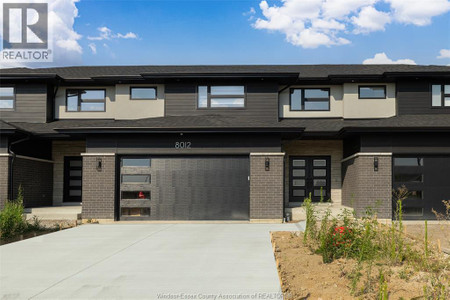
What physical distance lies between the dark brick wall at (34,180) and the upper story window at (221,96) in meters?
7.49

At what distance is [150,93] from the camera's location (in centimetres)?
1755

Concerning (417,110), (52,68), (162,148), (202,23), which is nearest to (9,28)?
(52,68)

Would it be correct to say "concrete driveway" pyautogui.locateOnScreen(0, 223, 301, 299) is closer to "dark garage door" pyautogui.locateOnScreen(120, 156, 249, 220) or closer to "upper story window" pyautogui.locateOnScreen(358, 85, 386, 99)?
"dark garage door" pyautogui.locateOnScreen(120, 156, 249, 220)

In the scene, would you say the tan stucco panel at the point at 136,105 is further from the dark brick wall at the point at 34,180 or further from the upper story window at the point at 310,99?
the upper story window at the point at 310,99

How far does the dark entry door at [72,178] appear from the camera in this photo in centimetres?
1814

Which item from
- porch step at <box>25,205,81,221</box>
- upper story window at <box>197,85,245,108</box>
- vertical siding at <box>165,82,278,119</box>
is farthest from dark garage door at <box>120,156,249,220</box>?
upper story window at <box>197,85,245,108</box>

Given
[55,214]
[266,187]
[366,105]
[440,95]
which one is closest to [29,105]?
[55,214]

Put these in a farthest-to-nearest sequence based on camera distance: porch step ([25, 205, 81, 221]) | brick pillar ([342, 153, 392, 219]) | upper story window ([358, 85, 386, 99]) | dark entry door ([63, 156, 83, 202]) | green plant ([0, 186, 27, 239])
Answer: dark entry door ([63, 156, 83, 202]), upper story window ([358, 85, 386, 99]), porch step ([25, 205, 81, 221]), brick pillar ([342, 153, 392, 219]), green plant ([0, 186, 27, 239])

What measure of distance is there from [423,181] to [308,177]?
4.75m

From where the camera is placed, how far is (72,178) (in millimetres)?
18203

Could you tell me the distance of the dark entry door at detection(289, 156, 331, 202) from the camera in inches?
684

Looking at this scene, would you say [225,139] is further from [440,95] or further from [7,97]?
[7,97]

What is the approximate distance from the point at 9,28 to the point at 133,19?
6.13 metres

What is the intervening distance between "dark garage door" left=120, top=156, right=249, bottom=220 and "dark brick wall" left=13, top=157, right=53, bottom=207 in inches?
179
